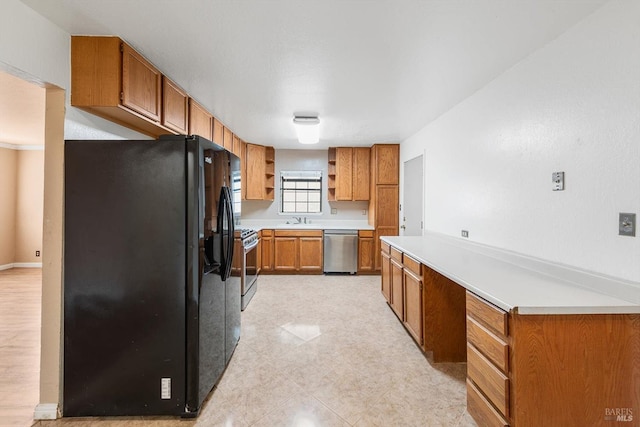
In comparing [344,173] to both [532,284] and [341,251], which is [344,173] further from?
Result: [532,284]

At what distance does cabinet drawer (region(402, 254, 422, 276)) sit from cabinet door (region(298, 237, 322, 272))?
8.14 ft

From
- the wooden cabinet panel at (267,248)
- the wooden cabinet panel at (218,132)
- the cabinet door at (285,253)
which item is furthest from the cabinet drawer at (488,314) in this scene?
the wooden cabinet panel at (267,248)

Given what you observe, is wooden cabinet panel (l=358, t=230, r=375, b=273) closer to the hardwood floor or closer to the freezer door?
the freezer door

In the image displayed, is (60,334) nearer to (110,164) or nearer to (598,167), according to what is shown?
(110,164)

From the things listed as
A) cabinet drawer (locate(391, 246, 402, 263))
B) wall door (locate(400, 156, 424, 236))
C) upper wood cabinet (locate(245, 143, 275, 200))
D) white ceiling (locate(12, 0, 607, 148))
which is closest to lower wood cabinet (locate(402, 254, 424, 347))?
cabinet drawer (locate(391, 246, 402, 263))

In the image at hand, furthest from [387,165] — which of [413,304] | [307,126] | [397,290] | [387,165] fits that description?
[413,304]

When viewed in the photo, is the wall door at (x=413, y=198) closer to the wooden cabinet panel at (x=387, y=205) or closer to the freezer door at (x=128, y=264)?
the wooden cabinet panel at (x=387, y=205)

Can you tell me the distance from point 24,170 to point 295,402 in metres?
7.05

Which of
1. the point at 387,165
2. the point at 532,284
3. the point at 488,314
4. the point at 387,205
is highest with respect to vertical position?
the point at 387,165

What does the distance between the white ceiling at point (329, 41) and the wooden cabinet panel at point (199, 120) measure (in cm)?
15

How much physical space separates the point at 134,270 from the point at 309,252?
3.54m

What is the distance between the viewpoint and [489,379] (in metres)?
1.45

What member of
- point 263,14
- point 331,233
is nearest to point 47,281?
point 263,14

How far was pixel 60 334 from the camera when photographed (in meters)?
1.72
